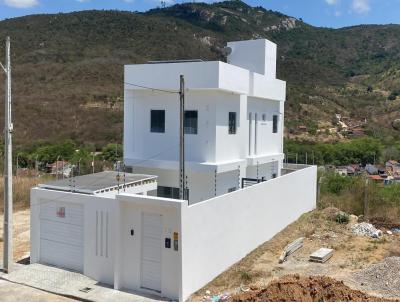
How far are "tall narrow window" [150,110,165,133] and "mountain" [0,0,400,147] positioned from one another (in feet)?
69.8

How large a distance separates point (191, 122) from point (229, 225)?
5104 millimetres

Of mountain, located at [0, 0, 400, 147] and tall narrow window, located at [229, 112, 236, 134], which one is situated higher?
mountain, located at [0, 0, 400, 147]

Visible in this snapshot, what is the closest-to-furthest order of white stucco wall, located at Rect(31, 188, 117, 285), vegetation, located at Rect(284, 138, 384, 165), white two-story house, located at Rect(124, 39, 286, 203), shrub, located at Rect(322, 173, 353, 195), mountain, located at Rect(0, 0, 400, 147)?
white stucco wall, located at Rect(31, 188, 117, 285) < white two-story house, located at Rect(124, 39, 286, 203) < shrub, located at Rect(322, 173, 353, 195) < vegetation, located at Rect(284, 138, 384, 165) < mountain, located at Rect(0, 0, 400, 147)

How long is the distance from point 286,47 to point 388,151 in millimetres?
59601

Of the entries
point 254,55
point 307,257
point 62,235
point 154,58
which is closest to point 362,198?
point 307,257

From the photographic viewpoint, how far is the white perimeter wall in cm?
1154

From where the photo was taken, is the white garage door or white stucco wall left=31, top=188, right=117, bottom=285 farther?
the white garage door

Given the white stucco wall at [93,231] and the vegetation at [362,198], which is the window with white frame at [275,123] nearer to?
the vegetation at [362,198]

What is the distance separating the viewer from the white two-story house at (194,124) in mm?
16781

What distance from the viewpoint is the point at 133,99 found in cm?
1806

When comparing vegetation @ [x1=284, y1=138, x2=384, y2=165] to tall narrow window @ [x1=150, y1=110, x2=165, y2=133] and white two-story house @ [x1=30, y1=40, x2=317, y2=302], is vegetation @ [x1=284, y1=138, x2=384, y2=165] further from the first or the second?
tall narrow window @ [x1=150, y1=110, x2=165, y2=133]

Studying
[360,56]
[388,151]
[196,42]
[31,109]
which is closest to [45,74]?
[31,109]

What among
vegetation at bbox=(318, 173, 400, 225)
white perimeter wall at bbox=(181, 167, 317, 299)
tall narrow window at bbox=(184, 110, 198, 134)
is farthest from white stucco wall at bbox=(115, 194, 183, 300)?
vegetation at bbox=(318, 173, 400, 225)

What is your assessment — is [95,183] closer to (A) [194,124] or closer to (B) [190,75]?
(A) [194,124]
